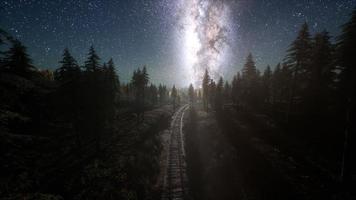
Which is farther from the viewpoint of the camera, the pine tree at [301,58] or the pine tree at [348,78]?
the pine tree at [301,58]

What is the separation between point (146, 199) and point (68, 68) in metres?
19.3

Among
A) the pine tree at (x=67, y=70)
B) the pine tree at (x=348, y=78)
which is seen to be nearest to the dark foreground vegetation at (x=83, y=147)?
the pine tree at (x=67, y=70)

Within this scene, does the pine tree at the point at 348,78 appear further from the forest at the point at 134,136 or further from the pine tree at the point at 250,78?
the pine tree at the point at 250,78

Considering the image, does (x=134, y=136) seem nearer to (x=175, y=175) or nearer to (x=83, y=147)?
(x=83, y=147)

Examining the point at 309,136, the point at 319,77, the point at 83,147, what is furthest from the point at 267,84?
the point at 83,147

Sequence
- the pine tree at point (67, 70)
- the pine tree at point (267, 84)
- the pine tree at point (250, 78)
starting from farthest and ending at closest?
1. the pine tree at point (267, 84)
2. the pine tree at point (250, 78)
3. the pine tree at point (67, 70)

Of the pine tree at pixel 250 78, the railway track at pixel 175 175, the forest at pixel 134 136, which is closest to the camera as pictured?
the forest at pixel 134 136

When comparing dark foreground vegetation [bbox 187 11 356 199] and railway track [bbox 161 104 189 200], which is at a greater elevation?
dark foreground vegetation [bbox 187 11 356 199]

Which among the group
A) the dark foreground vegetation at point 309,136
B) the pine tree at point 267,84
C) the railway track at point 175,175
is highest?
the pine tree at point 267,84

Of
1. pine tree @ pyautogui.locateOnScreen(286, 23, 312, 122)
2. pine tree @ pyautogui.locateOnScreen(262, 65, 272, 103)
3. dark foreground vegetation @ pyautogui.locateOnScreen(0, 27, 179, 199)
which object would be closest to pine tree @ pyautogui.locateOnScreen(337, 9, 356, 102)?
pine tree @ pyautogui.locateOnScreen(286, 23, 312, 122)

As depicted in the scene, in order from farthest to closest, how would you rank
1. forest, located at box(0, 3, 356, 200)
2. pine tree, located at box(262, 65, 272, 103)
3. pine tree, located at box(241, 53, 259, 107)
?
pine tree, located at box(262, 65, 272, 103) < pine tree, located at box(241, 53, 259, 107) < forest, located at box(0, 3, 356, 200)

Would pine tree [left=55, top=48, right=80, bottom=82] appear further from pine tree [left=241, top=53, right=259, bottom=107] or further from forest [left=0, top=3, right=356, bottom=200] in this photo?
pine tree [left=241, top=53, right=259, bottom=107]

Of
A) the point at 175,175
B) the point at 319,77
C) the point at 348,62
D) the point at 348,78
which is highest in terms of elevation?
the point at 319,77

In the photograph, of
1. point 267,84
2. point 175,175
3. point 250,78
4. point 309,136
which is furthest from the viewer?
point 267,84
